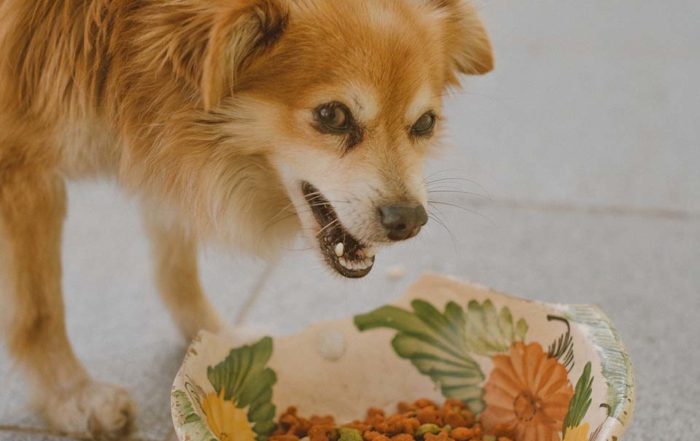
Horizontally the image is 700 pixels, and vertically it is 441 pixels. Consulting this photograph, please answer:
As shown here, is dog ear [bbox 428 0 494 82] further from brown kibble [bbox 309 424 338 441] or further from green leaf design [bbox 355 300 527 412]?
brown kibble [bbox 309 424 338 441]

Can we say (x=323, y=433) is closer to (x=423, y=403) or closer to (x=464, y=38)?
(x=423, y=403)

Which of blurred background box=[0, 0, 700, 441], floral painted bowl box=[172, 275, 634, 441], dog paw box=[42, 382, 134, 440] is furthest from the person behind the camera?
blurred background box=[0, 0, 700, 441]

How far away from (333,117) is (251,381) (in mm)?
393

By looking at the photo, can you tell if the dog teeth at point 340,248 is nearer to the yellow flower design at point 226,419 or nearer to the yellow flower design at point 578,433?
the yellow flower design at point 226,419

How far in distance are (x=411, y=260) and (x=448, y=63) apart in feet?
2.11

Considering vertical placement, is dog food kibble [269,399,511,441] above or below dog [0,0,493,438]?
below

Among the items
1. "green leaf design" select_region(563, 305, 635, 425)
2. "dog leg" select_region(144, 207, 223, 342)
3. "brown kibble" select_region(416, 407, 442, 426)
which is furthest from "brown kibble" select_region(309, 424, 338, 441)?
"dog leg" select_region(144, 207, 223, 342)

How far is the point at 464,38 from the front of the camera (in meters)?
1.28

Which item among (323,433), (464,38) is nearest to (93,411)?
(323,433)

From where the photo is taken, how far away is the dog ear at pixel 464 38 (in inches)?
48.4

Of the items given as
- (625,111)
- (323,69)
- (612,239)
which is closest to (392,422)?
(323,69)

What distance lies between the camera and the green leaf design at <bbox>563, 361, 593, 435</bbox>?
0.96m

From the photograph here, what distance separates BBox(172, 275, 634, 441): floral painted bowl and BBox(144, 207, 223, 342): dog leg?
13.2 inches

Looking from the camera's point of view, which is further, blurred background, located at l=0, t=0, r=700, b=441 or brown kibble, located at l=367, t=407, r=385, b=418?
blurred background, located at l=0, t=0, r=700, b=441
